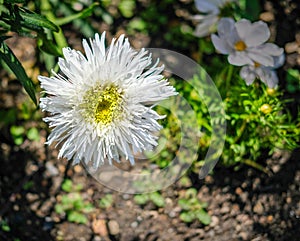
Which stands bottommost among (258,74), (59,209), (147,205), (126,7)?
(147,205)

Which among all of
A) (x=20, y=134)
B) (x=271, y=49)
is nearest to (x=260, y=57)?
(x=271, y=49)

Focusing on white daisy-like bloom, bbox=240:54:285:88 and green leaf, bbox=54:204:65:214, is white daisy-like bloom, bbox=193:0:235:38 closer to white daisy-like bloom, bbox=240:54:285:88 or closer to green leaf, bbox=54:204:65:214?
white daisy-like bloom, bbox=240:54:285:88

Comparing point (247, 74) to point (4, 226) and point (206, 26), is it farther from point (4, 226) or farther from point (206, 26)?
point (4, 226)

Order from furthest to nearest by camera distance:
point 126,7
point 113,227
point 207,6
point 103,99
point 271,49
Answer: point 126,7
point 113,227
point 207,6
point 271,49
point 103,99

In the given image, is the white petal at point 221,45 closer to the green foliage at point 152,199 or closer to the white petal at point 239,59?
the white petal at point 239,59

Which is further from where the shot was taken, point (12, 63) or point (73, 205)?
point (73, 205)

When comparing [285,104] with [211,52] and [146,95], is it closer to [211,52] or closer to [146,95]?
[211,52]
